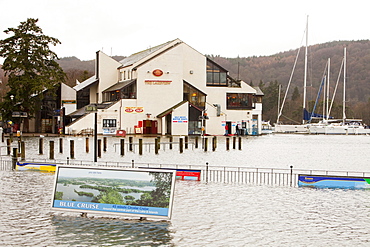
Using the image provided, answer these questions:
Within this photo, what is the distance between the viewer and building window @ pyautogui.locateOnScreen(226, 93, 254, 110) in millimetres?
93438

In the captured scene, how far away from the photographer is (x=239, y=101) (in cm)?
9388

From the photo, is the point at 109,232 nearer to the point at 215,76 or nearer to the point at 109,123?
the point at 109,123

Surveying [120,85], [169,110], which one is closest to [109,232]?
[169,110]

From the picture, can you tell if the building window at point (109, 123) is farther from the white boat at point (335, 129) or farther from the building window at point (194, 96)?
the white boat at point (335, 129)

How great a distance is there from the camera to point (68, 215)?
20.8 metres

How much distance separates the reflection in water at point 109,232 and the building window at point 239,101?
244 feet

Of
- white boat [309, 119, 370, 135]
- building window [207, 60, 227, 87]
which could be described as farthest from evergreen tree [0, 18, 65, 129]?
white boat [309, 119, 370, 135]

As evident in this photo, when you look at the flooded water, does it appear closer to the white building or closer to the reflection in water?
the reflection in water

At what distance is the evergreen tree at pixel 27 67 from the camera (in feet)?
262

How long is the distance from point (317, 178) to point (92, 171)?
14.4m

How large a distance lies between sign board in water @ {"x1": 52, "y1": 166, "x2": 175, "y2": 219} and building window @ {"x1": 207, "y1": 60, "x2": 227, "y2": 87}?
74.3 meters

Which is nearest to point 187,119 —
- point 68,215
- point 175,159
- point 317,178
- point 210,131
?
point 210,131

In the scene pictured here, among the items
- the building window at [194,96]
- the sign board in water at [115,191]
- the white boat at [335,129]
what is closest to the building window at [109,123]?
the building window at [194,96]

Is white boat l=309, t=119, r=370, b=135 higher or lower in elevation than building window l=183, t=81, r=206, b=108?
lower
